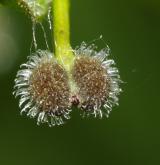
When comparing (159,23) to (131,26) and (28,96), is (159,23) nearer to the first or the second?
(131,26)

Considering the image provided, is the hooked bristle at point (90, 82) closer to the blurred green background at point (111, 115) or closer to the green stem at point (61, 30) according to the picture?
the green stem at point (61, 30)

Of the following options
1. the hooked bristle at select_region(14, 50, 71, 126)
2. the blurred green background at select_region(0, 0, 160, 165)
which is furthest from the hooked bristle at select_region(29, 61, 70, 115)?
the blurred green background at select_region(0, 0, 160, 165)

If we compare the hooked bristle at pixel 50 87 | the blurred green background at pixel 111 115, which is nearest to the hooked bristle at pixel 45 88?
the hooked bristle at pixel 50 87

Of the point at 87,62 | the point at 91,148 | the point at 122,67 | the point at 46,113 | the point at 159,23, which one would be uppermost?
the point at 159,23

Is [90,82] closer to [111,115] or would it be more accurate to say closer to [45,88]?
[45,88]

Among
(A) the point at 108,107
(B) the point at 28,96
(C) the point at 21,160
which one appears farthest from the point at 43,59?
(C) the point at 21,160

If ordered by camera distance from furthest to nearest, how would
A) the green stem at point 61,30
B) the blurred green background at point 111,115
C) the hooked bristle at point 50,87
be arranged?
the blurred green background at point 111,115, the green stem at point 61,30, the hooked bristle at point 50,87

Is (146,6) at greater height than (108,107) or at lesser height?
greater
